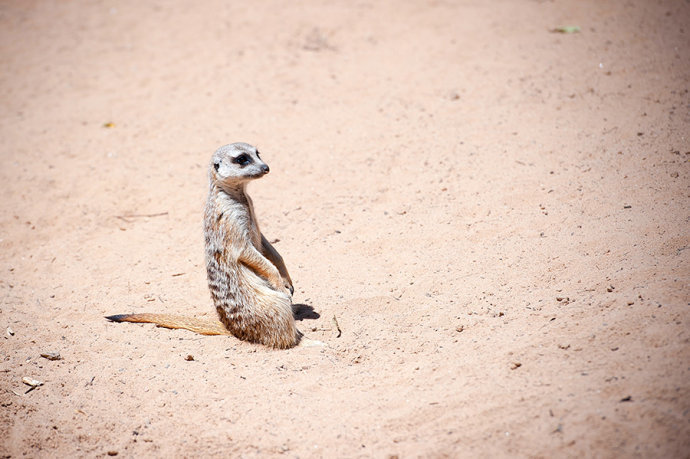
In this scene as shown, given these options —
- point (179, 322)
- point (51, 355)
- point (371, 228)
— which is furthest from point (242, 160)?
point (51, 355)

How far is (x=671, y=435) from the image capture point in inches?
82.9

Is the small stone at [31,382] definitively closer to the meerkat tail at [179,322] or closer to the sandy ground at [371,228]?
the sandy ground at [371,228]

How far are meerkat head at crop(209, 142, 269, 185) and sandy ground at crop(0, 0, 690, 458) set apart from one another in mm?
1084

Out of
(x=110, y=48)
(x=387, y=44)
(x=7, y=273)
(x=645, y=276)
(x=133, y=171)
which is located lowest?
(x=7, y=273)

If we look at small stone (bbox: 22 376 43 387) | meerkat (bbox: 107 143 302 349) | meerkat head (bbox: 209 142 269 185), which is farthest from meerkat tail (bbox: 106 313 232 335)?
meerkat head (bbox: 209 142 269 185)

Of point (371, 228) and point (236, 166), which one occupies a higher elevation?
point (236, 166)

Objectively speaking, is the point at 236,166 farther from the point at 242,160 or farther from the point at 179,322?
the point at 179,322

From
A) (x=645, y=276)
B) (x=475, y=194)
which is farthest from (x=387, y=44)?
(x=645, y=276)

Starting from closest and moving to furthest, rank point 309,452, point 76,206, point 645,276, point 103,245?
point 309,452
point 645,276
point 103,245
point 76,206

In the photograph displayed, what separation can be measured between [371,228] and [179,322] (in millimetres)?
1741

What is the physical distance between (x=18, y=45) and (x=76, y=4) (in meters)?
1.63

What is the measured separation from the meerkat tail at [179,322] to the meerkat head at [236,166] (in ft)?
3.25

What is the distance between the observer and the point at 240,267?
3.38 meters

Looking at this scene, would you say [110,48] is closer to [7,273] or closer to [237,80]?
[237,80]
